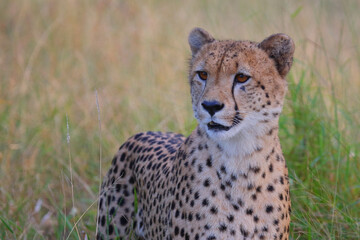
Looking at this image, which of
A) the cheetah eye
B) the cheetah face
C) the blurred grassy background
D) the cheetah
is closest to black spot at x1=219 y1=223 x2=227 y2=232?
the cheetah

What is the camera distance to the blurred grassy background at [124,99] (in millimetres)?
3752

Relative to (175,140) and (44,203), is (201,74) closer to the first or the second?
(175,140)

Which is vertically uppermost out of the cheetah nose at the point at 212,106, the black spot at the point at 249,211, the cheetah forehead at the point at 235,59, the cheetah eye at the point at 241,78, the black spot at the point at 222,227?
the cheetah forehead at the point at 235,59

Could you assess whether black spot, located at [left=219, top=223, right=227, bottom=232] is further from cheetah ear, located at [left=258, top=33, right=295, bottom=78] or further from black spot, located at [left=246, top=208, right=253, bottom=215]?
cheetah ear, located at [left=258, top=33, right=295, bottom=78]

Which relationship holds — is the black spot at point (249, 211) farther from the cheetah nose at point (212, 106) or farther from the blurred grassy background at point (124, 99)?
the blurred grassy background at point (124, 99)

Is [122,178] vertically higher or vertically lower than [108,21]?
lower

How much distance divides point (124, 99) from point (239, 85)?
123 inches

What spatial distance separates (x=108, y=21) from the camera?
7230 millimetres

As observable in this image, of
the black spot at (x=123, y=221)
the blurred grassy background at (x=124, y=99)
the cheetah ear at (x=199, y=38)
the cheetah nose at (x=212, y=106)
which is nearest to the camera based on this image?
the cheetah nose at (x=212, y=106)

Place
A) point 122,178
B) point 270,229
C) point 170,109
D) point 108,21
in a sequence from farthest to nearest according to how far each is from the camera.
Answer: point 108,21 → point 170,109 → point 122,178 → point 270,229

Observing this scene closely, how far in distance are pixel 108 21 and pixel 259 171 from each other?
4.90 m

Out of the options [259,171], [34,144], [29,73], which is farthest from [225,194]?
[29,73]

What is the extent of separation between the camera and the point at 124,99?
5.67 metres

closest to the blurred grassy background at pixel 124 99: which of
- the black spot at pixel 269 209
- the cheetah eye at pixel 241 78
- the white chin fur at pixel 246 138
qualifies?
the black spot at pixel 269 209
